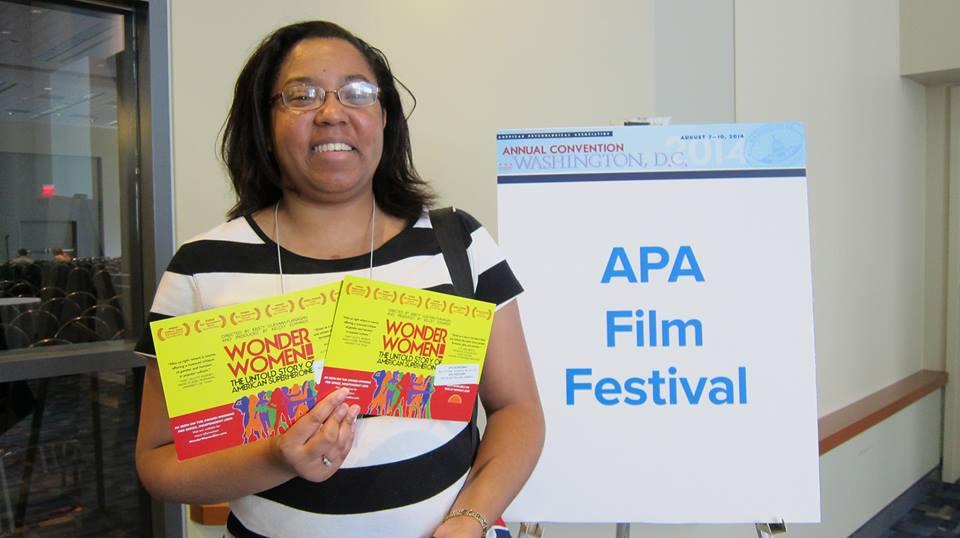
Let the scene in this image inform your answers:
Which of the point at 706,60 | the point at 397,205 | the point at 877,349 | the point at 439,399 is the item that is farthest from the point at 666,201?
the point at 877,349

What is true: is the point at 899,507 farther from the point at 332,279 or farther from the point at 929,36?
the point at 332,279

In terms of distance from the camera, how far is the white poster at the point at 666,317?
1.74 m

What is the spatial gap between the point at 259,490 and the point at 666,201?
46.1 inches

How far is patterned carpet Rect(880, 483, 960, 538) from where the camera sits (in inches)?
154

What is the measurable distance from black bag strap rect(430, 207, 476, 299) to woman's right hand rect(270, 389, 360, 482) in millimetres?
275

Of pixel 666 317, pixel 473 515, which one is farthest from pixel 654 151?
pixel 473 515

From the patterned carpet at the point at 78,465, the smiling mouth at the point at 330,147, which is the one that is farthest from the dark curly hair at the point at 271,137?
the patterned carpet at the point at 78,465

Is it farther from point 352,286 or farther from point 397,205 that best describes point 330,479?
point 397,205

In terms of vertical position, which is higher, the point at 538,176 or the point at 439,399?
the point at 538,176

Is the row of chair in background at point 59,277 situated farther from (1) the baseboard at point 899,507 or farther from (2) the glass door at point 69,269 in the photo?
(1) the baseboard at point 899,507

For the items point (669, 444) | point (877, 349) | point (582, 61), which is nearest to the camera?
point (669, 444)

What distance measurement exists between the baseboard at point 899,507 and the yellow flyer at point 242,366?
3.58m

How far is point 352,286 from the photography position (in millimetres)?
973

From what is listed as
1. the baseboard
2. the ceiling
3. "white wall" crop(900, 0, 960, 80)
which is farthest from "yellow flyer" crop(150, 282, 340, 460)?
"white wall" crop(900, 0, 960, 80)
